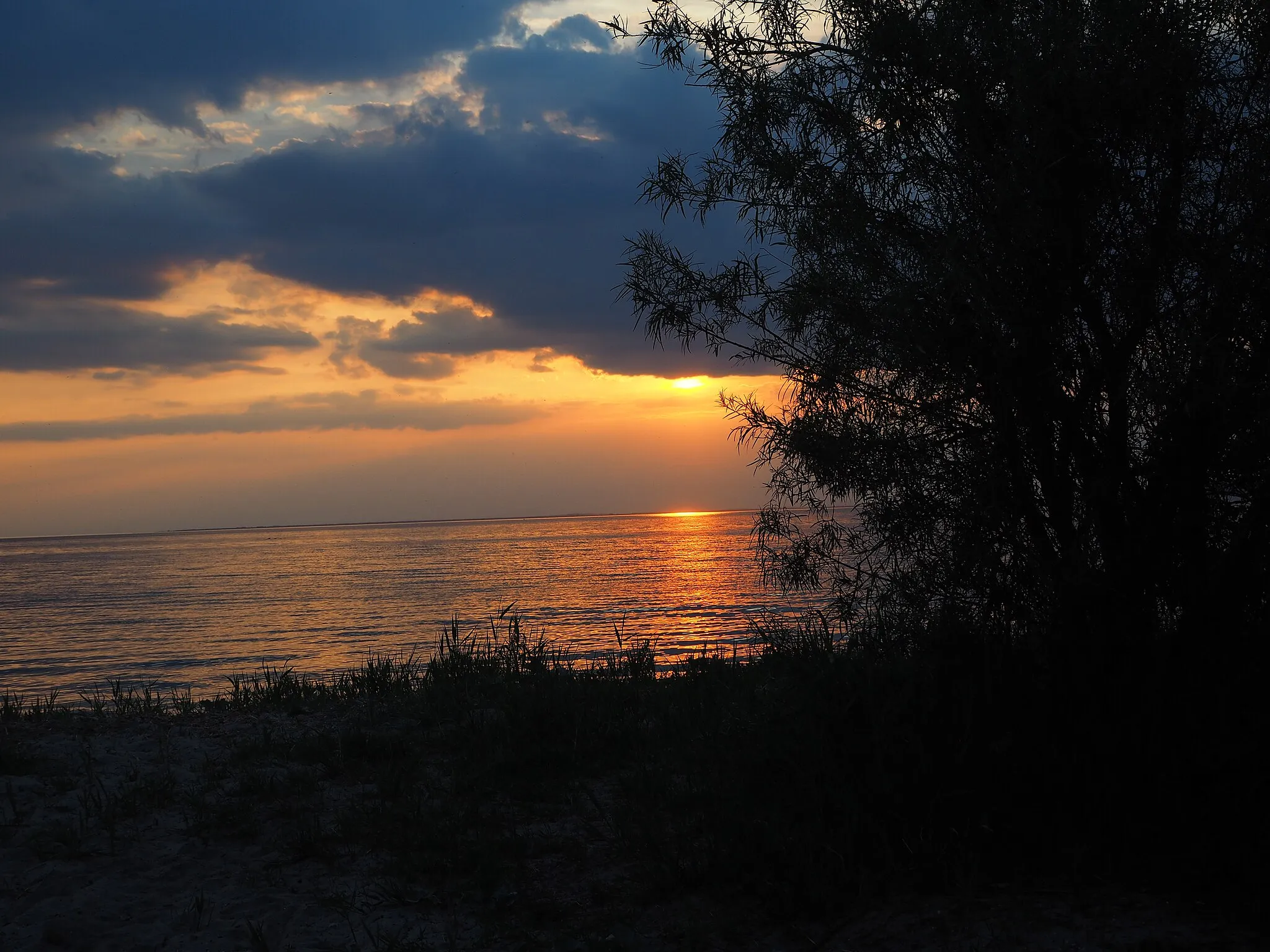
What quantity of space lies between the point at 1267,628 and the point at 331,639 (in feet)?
92.8

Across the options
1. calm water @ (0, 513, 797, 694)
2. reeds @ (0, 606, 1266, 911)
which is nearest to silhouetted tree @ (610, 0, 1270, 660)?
reeds @ (0, 606, 1266, 911)

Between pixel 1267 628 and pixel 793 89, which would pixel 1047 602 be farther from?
pixel 793 89

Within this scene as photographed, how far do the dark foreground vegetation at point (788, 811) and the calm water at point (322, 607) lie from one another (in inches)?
344

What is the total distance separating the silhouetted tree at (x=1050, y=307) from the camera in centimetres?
612

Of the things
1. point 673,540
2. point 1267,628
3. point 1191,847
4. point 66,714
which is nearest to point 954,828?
point 1191,847

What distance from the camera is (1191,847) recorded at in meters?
5.48

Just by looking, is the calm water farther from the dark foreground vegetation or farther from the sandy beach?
the sandy beach

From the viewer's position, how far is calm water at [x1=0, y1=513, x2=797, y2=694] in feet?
86.1

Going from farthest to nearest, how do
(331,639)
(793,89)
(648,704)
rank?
(331,639) < (648,704) < (793,89)

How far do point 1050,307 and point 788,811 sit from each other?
404 centimetres

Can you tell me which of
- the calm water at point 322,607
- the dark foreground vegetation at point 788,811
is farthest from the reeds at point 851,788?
the calm water at point 322,607

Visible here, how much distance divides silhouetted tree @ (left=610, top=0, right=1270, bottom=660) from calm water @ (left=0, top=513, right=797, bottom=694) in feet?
32.0

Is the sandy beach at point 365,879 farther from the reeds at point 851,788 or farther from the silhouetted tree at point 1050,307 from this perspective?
the silhouetted tree at point 1050,307

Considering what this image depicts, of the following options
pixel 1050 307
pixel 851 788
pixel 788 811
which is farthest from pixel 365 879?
pixel 1050 307
